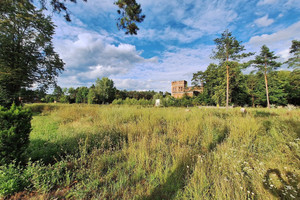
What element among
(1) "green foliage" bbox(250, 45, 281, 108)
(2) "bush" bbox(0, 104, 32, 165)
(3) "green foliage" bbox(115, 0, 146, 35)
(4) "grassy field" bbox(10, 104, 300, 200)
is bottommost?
(4) "grassy field" bbox(10, 104, 300, 200)

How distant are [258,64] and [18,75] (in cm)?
3470

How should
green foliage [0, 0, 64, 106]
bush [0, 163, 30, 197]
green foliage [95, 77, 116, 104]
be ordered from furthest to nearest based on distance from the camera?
green foliage [95, 77, 116, 104]
green foliage [0, 0, 64, 106]
bush [0, 163, 30, 197]

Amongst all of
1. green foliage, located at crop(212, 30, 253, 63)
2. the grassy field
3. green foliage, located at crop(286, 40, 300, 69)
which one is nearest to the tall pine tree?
green foliage, located at crop(212, 30, 253, 63)

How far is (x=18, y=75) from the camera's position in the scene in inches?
397

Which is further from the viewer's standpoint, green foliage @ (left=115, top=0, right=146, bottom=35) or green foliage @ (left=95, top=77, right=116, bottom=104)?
green foliage @ (left=95, top=77, right=116, bottom=104)

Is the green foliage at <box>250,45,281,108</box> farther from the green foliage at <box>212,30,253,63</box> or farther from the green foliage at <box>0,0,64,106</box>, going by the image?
the green foliage at <box>0,0,64,106</box>

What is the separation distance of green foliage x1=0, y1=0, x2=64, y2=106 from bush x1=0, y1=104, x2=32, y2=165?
12151 millimetres

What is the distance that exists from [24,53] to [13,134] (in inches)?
577

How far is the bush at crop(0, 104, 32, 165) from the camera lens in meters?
1.96

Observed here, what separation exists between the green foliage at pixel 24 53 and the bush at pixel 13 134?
12.2m

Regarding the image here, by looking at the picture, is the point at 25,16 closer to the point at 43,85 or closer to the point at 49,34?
the point at 49,34

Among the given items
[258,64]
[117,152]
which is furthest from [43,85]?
[258,64]

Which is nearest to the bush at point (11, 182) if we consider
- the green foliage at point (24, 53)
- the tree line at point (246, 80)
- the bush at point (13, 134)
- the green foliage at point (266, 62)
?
the bush at point (13, 134)

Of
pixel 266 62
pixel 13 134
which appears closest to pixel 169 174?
pixel 13 134
